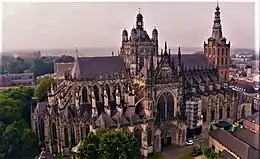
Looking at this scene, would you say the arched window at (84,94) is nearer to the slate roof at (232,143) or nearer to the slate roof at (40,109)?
the slate roof at (40,109)

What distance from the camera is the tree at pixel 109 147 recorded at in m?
7.57

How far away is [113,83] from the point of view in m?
11.5

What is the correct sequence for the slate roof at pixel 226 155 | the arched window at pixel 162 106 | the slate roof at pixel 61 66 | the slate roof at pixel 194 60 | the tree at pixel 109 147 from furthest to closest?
the slate roof at pixel 61 66 → the slate roof at pixel 194 60 → the arched window at pixel 162 106 → the slate roof at pixel 226 155 → the tree at pixel 109 147

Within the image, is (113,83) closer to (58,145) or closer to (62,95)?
(62,95)

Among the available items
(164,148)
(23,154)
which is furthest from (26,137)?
(164,148)

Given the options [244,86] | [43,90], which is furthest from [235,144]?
[43,90]

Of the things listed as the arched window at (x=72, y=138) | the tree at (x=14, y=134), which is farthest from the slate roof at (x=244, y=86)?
the tree at (x=14, y=134)

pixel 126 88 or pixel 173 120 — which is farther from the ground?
pixel 126 88

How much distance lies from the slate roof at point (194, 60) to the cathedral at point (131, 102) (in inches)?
56.9

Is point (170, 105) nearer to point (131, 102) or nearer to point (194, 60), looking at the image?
point (131, 102)

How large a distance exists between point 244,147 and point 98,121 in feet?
15.8

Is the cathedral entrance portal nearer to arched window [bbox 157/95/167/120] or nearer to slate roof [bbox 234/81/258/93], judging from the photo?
arched window [bbox 157/95/167/120]

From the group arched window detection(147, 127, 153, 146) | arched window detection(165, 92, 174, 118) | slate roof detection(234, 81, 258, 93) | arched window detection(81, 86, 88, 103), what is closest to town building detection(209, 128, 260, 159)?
arched window detection(165, 92, 174, 118)

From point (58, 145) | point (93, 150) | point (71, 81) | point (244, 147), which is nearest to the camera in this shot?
point (93, 150)
